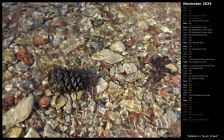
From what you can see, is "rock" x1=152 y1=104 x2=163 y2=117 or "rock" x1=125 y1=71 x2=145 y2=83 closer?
"rock" x1=152 y1=104 x2=163 y2=117

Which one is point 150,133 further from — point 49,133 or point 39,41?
point 39,41

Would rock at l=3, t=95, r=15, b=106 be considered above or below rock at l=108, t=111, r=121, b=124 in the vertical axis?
above

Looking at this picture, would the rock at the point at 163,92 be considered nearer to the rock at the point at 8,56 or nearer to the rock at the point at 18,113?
the rock at the point at 18,113

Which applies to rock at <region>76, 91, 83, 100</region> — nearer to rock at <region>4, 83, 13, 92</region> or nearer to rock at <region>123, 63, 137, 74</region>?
rock at <region>123, 63, 137, 74</region>

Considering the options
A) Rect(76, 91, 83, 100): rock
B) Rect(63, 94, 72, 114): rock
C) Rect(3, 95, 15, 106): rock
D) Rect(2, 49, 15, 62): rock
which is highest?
Rect(2, 49, 15, 62): rock

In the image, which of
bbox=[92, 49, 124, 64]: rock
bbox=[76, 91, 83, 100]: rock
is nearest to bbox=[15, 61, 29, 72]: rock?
bbox=[76, 91, 83, 100]: rock

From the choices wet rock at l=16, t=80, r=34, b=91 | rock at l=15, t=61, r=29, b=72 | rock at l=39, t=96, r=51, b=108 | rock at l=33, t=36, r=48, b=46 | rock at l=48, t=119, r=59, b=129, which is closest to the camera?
rock at l=48, t=119, r=59, b=129

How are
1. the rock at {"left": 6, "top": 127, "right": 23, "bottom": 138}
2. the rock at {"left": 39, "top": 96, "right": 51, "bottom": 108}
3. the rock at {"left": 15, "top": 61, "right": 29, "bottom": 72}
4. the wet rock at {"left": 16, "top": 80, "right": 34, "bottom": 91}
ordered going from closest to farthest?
the rock at {"left": 6, "top": 127, "right": 23, "bottom": 138} → the rock at {"left": 39, "top": 96, "right": 51, "bottom": 108} → the wet rock at {"left": 16, "top": 80, "right": 34, "bottom": 91} → the rock at {"left": 15, "top": 61, "right": 29, "bottom": 72}

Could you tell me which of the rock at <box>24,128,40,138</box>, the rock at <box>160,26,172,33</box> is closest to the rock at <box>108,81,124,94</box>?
the rock at <box>24,128,40,138</box>
